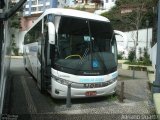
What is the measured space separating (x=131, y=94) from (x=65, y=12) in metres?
4.40

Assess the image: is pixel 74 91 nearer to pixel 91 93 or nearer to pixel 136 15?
pixel 91 93

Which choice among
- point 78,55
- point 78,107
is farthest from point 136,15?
point 78,107

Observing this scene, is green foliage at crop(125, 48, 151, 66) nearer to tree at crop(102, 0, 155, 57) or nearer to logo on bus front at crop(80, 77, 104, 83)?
tree at crop(102, 0, 155, 57)

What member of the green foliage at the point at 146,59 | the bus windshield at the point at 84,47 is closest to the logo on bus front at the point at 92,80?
the bus windshield at the point at 84,47

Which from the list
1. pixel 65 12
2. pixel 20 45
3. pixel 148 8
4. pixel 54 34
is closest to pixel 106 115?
pixel 54 34

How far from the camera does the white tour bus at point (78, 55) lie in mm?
12059

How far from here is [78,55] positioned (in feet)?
40.6

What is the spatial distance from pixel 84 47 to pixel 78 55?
0.38m

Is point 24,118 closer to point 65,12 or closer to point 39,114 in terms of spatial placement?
point 39,114

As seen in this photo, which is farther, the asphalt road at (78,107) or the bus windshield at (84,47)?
the bus windshield at (84,47)

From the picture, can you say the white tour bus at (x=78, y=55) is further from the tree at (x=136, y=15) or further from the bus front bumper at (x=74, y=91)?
the tree at (x=136, y=15)

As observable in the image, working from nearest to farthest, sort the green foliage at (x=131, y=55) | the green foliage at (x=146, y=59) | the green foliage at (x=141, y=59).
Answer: the green foliage at (x=146, y=59), the green foliage at (x=141, y=59), the green foliage at (x=131, y=55)

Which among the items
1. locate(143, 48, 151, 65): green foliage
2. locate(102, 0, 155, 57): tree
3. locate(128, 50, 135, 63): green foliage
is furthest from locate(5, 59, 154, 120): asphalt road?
locate(102, 0, 155, 57): tree

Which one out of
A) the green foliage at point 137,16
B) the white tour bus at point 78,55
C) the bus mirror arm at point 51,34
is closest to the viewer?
the bus mirror arm at point 51,34
